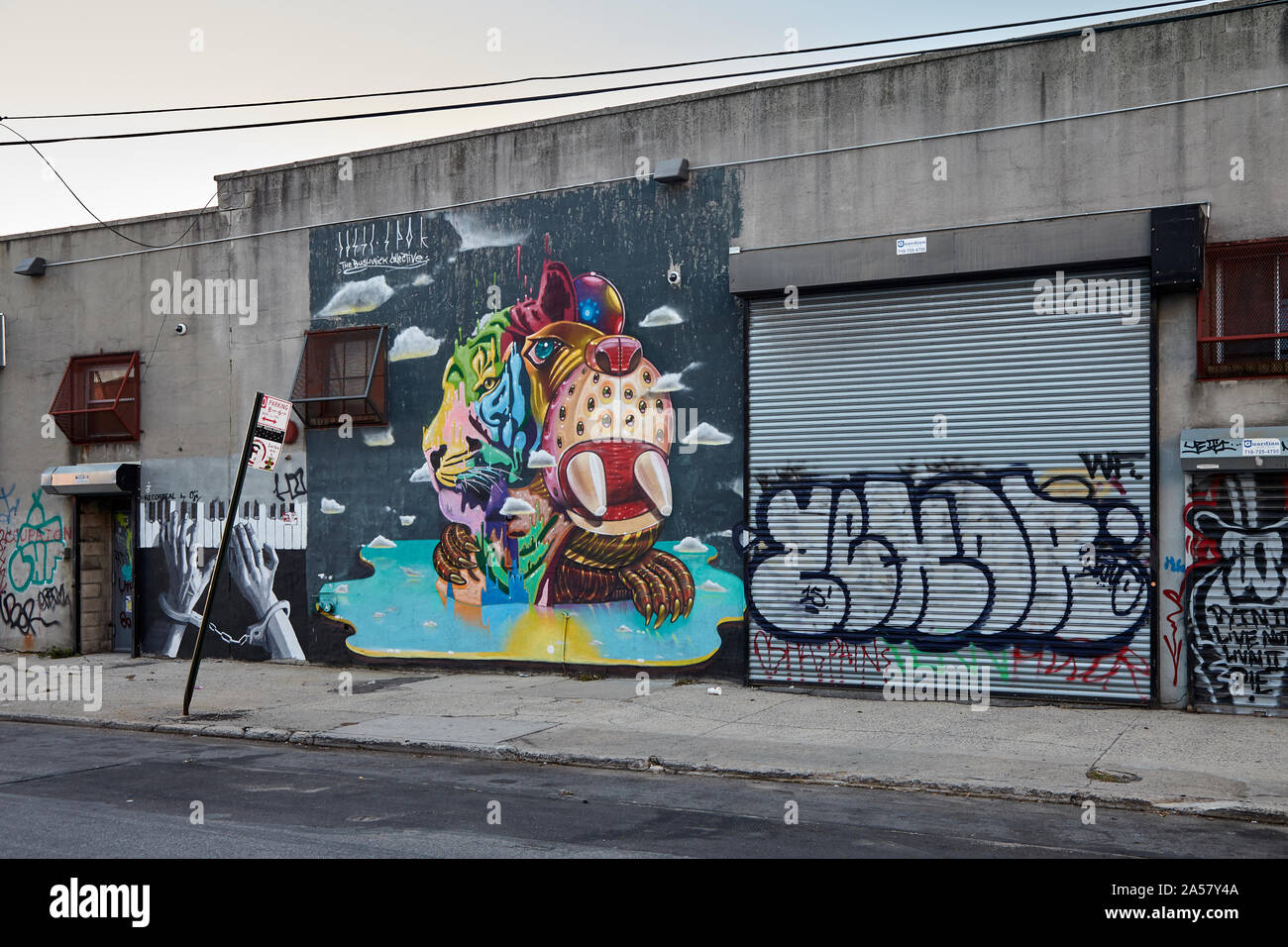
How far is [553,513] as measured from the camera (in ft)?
49.6

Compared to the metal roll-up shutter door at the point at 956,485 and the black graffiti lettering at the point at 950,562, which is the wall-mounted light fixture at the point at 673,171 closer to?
the metal roll-up shutter door at the point at 956,485

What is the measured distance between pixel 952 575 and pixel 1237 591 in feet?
8.96

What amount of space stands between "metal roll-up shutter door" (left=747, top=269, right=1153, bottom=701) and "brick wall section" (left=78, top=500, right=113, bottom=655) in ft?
35.8

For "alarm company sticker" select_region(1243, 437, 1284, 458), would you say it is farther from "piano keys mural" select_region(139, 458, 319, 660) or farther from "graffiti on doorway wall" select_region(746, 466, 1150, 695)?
"piano keys mural" select_region(139, 458, 319, 660)

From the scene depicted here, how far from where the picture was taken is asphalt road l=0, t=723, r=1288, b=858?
23.8ft

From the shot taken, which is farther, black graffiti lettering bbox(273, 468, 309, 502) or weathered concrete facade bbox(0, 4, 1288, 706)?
black graffiti lettering bbox(273, 468, 309, 502)

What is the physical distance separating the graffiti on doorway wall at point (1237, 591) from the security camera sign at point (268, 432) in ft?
30.9

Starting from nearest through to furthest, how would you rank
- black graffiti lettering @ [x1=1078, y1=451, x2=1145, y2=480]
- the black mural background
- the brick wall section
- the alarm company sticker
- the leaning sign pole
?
the alarm company sticker, black graffiti lettering @ [x1=1078, y1=451, x2=1145, y2=480], the leaning sign pole, the black mural background, the brick wall section

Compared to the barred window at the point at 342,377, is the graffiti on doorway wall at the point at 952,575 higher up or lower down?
lower down

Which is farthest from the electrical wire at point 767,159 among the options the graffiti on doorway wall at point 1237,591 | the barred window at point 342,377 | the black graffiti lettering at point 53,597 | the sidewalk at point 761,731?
the sidewalk at point 761,731

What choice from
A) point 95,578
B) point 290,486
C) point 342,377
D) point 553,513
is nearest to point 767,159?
point 553,513

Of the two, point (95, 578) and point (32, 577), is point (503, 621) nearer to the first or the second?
point (95, 578)

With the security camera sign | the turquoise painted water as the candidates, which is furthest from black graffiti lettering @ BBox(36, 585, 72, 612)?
the security camera sign

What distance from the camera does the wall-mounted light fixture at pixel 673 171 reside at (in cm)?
1421
